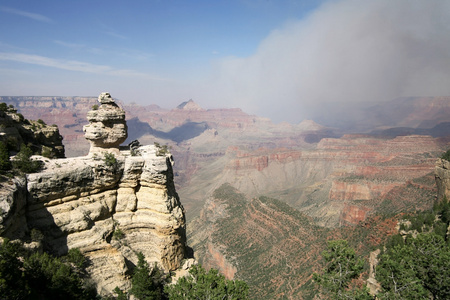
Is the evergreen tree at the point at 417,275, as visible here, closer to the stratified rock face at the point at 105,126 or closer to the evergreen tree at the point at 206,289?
the evergreen tree at the point at 206,289

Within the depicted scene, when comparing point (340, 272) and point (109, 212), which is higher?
point (109, 212)

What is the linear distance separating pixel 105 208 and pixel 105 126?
680 centimetres

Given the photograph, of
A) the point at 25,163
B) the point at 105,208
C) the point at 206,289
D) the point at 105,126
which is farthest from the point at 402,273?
the point at 25,163

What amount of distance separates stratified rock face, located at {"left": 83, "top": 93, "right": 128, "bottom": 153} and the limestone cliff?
0.07m

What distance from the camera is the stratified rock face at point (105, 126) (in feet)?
63.8

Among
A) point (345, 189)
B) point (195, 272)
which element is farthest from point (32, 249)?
point (345, 189)

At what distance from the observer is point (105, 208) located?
16.5 m

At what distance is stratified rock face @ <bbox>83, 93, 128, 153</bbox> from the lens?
63.8 ft

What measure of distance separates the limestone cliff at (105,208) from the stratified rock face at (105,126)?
0.24ft

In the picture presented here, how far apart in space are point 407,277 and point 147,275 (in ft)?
54.6

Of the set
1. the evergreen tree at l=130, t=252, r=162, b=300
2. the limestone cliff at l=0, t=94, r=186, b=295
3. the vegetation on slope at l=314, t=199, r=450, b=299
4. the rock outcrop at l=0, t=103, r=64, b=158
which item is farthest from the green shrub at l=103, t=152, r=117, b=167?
the vegetation on slope at l=314, t=199, r=450, b=299

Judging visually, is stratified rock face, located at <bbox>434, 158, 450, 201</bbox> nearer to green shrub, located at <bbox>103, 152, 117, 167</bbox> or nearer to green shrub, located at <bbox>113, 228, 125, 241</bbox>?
green shrub, located at <bbox>113, 228, 125, 241</bbox>

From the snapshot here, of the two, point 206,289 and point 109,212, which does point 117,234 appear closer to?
point 109,212

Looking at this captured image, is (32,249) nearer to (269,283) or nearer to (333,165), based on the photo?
(269,283)
